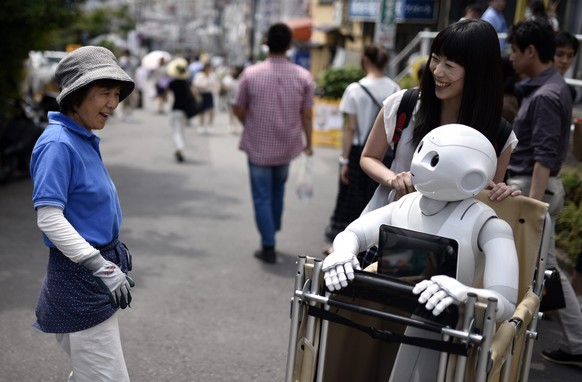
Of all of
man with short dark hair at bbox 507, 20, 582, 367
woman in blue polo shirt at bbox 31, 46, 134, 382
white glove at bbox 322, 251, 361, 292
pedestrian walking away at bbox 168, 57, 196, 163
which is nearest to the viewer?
white glove at bbox 322, 251, 361, 292

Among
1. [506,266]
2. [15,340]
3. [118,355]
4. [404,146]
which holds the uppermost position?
[404,146]

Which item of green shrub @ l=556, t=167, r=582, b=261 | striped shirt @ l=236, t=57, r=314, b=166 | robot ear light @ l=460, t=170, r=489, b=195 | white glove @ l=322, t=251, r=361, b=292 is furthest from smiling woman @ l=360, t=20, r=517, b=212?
green shrub @ l=556, t=167, r=582, b=261

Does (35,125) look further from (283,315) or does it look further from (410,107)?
(410,107)

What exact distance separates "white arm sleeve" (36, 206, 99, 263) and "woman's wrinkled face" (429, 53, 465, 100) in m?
1.54

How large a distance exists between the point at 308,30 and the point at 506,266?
996 inches

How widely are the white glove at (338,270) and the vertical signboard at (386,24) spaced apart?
28.3ft

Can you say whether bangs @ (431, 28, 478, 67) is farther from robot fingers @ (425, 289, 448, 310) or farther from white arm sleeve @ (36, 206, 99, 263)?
white arm sleeve @ (36, 206, 99, 263)

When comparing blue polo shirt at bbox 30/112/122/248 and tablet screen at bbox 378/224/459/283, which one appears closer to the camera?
tablet screen at bbox 378/224/459/283

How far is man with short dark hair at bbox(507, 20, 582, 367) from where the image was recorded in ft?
13.4

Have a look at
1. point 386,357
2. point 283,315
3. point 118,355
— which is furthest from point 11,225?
point 386,357

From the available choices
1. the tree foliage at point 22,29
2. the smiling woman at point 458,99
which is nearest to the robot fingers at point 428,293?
the smiling woman at point 458,99

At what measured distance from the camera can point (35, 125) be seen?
9492 millimetres

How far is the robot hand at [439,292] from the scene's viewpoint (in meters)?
2.23

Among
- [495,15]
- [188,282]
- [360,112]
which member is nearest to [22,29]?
[188,282]
